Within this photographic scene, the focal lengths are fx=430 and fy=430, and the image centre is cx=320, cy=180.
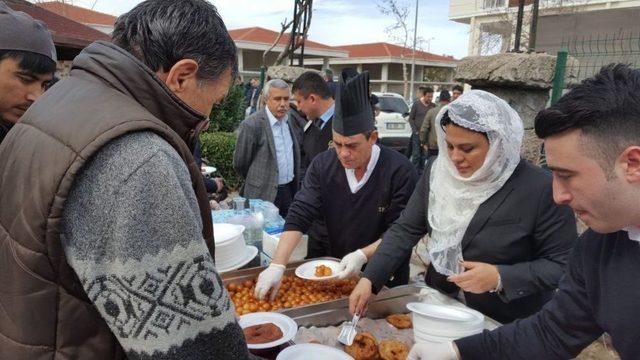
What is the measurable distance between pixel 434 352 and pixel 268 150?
2.89 meters

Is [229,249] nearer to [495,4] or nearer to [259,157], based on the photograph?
[259,157]

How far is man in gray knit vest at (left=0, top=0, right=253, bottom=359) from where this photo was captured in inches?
25.1

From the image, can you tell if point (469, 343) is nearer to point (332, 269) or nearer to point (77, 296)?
point (332, 269)

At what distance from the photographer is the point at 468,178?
1.73m

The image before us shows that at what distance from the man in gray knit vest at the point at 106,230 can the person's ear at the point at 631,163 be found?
859 mm

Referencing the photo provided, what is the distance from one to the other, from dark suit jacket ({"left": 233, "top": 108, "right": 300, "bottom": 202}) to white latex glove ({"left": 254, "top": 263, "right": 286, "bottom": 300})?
2.04 m

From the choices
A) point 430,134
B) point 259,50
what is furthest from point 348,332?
point 259,50

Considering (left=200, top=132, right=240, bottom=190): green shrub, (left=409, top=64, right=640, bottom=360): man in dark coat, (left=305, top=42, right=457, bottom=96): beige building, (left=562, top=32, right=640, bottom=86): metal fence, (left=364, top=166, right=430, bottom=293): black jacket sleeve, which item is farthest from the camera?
(left=305, top=42, right=457, bottom=96): beige building

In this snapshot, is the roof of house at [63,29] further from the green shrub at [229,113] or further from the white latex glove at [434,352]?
the white latex glove at [434,352]

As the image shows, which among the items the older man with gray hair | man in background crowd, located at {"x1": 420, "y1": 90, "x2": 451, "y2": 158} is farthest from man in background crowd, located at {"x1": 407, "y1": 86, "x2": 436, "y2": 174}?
the older man with gray hair

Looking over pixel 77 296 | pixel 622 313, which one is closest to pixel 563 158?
pixel 622 313

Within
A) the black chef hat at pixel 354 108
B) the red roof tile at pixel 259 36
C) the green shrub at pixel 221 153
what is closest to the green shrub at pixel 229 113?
the green shrub at pixel 221 153

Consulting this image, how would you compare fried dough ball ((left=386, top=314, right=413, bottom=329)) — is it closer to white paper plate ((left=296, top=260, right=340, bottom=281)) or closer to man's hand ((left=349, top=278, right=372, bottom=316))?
man's hand ((left=349, top=278, right=372, bottom=316))

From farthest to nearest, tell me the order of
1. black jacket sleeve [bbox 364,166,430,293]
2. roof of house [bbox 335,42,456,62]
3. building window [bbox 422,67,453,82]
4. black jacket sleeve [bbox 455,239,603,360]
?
building window [bbox 422,67,453,82] → roof of house [bbox 335,42,456,62] → black jacket sleeve [bbox 364,166,430,293] → black jacket sleeve [bbox 455,239,603,360]
